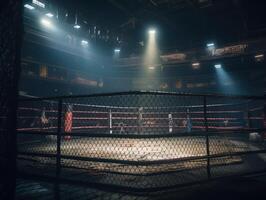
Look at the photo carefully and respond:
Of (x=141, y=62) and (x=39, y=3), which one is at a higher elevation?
(x=39, y=3)

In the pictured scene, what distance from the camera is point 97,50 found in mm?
14273

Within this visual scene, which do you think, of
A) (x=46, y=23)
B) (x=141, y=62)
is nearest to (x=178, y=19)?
(x=141, y=62)

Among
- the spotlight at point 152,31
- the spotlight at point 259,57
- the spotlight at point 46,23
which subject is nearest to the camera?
the spotlight at point 46,23

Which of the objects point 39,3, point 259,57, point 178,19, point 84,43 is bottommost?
point 259,57

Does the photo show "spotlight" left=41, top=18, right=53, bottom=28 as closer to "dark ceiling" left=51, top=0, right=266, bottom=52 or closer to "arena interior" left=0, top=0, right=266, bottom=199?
"arena interior" left=0, top=0, right=266, bottom=199

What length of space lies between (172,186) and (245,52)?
11418mm

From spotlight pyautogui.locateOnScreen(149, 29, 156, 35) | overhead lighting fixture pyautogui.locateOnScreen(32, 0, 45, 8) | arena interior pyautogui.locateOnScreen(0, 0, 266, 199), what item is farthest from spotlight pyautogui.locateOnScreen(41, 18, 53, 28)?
spotlight pyautogui.locateOnScreen(149, 29, 156, 35)

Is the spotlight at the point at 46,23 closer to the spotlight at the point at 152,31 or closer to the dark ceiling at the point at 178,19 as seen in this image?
the dark ceiling at the point at 178,19

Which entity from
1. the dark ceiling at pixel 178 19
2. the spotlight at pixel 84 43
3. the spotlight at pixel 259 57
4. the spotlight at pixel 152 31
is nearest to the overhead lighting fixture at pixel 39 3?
the dark ceiling at pixel 178 19

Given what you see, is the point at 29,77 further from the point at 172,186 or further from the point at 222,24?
the point at 222,24

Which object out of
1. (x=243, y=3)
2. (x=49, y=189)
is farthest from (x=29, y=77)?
(x=243, y=3)

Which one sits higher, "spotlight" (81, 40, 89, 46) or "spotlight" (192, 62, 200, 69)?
"spotlight" (81, 40, 89, 46)

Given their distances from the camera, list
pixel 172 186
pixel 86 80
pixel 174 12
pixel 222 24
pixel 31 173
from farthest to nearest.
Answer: pixel 86 80 < pixel 222 24 < pixel 174 12 < pixel 31 173 < pixel 172 186

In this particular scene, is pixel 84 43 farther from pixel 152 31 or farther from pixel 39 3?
pixel 152 31
